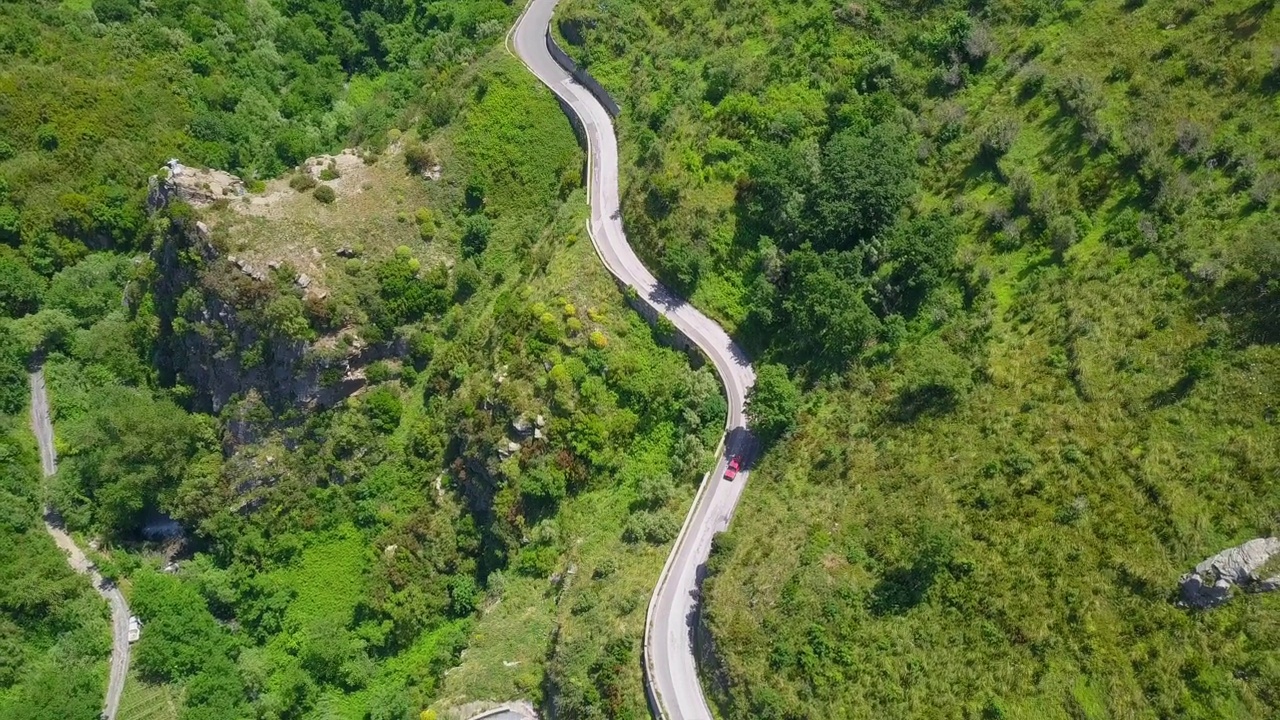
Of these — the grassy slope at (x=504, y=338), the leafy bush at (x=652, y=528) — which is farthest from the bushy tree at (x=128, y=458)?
the leafy bush at (x=652, y=528)

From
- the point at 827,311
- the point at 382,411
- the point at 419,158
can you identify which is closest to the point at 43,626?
the point at 382,411

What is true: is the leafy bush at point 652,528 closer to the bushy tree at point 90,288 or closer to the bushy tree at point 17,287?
the bushy tree at point 90,288

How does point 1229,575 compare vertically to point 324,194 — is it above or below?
above

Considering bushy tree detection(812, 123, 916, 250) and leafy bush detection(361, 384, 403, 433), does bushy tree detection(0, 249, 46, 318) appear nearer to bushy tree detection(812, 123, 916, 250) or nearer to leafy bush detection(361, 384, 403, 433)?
leafy bush detection(361, 384, 403, 433)

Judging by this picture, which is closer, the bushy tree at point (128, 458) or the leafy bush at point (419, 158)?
the bushy tree at point (128, 458)

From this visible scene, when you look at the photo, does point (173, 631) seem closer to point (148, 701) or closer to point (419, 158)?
point (148, 701)

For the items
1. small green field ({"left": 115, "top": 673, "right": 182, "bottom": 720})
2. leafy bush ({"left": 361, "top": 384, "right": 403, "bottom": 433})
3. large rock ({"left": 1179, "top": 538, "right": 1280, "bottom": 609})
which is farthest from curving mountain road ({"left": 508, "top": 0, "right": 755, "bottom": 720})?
small green field ({"left": 115, "top": 673, "right": 182, "bottom": 720})
